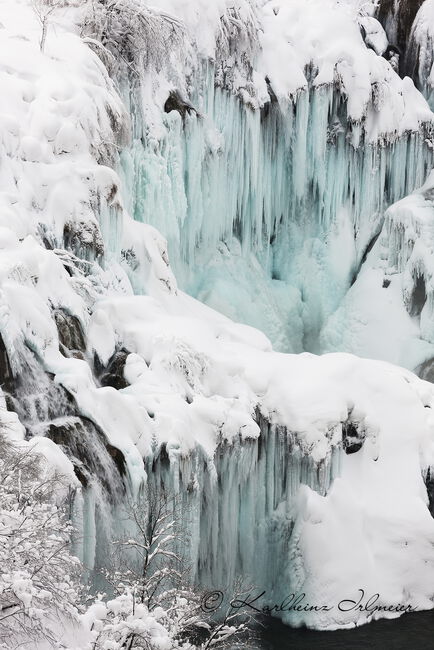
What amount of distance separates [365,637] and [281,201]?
446 inches

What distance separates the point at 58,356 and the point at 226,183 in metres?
10.4

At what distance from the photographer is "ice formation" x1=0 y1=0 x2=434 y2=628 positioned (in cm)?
1133

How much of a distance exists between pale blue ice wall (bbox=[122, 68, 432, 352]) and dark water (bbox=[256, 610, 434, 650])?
8297 millimetres

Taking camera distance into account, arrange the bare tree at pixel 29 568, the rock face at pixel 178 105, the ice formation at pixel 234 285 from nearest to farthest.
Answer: the bare tree at pixel 29 568 < the ice formation at pixel 234 285 < the rock face at pixel 178 105

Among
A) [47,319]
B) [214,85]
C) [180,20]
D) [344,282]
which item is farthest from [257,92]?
[47,319]

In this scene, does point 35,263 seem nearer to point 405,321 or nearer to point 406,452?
point 406,452

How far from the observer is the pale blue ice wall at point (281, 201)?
19.8 metres

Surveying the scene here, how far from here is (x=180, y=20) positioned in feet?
61.8

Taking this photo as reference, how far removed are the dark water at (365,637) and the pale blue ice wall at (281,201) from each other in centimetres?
830

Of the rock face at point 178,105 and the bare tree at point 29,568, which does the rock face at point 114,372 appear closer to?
the bare tree at point 29,568

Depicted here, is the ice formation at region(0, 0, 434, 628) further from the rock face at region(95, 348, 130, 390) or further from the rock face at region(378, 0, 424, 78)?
the rock face at region(378, 0, 424, 78)

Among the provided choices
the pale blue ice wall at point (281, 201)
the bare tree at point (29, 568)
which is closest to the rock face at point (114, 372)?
the bare tree at point (29, 568)

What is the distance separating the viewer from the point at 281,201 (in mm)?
21844

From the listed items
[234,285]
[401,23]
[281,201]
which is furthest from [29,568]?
[401,23]
